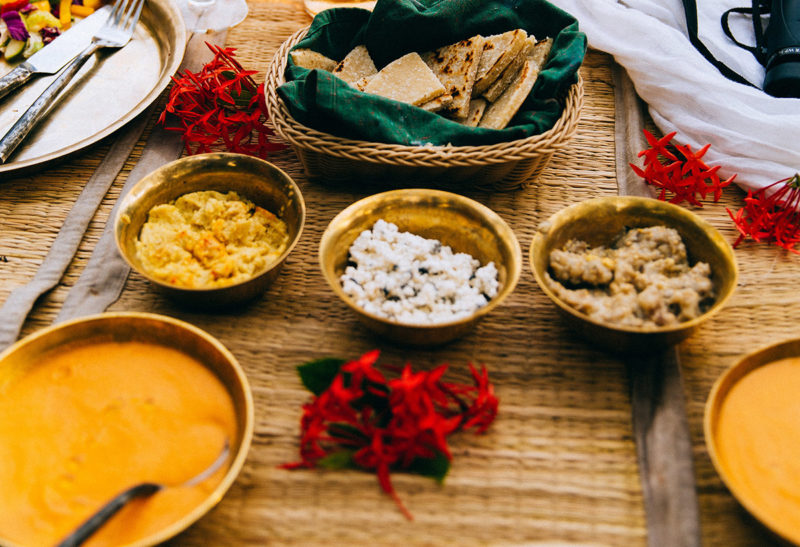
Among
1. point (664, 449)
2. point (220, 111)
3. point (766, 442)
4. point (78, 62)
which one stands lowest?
point (664, 449)

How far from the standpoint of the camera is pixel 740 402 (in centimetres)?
146

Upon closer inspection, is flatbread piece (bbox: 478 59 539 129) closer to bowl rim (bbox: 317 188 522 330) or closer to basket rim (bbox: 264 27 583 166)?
basket rim (bbox: 264 27 583 166)

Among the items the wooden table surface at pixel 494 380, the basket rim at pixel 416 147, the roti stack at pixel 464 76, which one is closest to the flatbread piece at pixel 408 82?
the roti stack at pixel 464 76

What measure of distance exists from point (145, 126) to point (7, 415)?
141 centimetres

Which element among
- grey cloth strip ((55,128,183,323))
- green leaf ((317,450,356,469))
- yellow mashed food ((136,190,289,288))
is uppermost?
yellow mashed food ((136,190,289,288))

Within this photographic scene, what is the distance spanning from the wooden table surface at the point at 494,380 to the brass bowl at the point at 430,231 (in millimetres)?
176

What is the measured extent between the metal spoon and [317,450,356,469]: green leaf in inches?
9.7

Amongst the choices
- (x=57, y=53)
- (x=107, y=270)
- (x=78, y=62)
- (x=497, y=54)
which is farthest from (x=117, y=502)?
(x=57, y=53)

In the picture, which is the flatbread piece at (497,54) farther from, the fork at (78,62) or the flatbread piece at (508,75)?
the fork at (78,62)

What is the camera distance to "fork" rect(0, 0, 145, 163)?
6.91ft

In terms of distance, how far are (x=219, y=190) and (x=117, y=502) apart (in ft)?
3.53

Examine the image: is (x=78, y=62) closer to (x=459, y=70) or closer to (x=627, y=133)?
(x=459, y=70)

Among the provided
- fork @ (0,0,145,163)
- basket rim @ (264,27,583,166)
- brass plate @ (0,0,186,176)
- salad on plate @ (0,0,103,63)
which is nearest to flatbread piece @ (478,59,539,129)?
basket rim @ (264,27,583,166)

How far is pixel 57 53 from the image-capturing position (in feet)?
8.13
